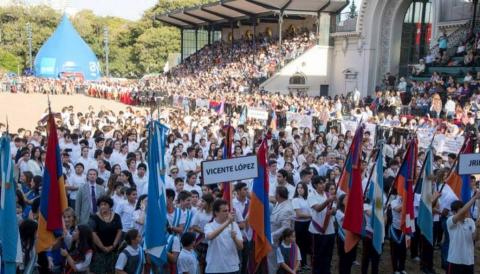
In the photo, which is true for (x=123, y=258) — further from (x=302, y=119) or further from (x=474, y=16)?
(x=474, y=16)

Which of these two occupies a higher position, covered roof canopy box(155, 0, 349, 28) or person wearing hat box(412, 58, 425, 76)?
covered roof canopy box(155, 0, 349, 28)

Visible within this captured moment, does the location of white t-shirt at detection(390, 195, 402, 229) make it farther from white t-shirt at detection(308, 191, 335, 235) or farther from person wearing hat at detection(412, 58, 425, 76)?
person wearing hat at detection(412, 58, 425, 76)

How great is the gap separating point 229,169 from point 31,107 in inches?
1088

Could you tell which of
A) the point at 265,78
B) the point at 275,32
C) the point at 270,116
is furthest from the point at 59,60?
the point at 270,116

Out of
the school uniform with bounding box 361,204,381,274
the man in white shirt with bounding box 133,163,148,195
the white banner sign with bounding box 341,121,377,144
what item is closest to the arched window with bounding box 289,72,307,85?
the white banner sign with bounding box 341,121,377,144

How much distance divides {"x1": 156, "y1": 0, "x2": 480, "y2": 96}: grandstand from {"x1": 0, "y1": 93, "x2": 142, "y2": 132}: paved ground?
10136 millimetres

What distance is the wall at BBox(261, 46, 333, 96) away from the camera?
32719mm

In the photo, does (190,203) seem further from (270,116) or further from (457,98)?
Answer: (457,98)

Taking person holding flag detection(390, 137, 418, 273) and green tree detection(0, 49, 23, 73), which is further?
green tree detection(0, 49, 23, 73)

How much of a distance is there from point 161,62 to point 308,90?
35.5 metres

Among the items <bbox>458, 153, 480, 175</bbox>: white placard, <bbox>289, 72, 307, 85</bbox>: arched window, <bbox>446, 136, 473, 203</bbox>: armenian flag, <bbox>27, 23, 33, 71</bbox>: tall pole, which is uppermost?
<bbox>27, 23, 33, 71</bbox>: tall pole

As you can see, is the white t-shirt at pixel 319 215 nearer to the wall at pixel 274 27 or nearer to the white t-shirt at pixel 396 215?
the white t-shirt at pixel 396 215

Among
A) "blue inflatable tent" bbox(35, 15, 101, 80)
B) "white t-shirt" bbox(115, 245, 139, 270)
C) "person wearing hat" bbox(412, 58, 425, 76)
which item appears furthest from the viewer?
"blue inflatable tent" bbox(35, 15, 101, 80)

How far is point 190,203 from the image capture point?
22.9 ft
